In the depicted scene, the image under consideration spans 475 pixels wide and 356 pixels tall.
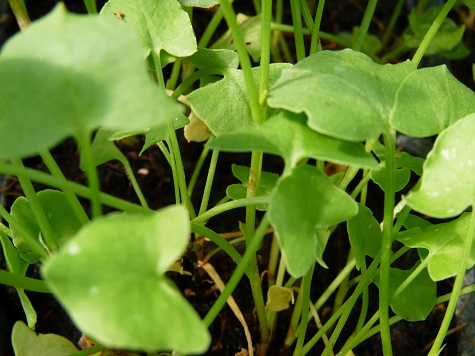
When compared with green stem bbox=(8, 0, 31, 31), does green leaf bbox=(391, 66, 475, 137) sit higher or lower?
lower

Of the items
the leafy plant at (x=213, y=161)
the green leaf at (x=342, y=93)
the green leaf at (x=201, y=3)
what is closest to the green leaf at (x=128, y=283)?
the leafy plant at (x=213, y=161)

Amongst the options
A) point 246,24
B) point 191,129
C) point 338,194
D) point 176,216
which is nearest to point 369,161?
point 338,194

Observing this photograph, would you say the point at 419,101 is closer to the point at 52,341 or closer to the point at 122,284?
the point at 122,284

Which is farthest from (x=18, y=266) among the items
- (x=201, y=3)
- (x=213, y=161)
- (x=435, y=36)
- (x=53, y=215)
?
(x=435, y=36)

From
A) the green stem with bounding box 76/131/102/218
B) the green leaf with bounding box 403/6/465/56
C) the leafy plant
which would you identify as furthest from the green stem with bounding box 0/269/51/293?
the green leaf with bounding box 403/6/465/56

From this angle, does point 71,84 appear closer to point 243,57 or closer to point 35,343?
point 243,57

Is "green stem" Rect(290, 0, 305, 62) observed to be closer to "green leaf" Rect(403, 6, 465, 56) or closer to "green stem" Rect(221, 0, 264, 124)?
"green stem" Rect(221, 0, 264, 124)

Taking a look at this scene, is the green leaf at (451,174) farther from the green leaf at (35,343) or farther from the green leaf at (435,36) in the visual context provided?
the green leaf at (435,36)
